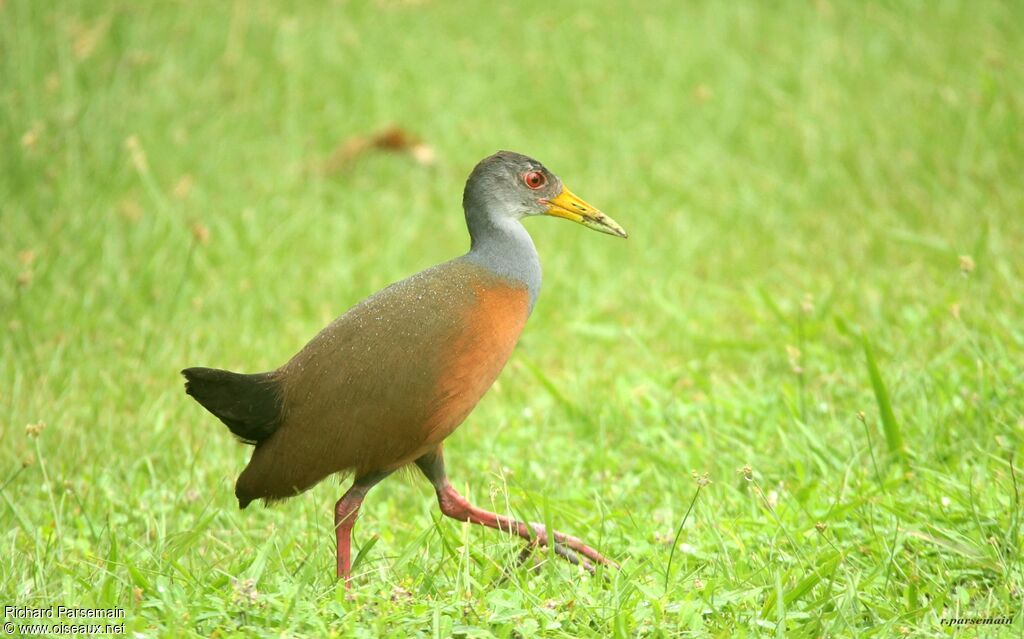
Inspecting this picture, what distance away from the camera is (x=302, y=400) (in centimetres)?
354

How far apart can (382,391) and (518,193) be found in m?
0.91

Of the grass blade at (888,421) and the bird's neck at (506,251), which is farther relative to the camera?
the grass blade at (888,421)

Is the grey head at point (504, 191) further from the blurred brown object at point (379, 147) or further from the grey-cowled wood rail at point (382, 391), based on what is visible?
the blurred brown object at point (379, 147)

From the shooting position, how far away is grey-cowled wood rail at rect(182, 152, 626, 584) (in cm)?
344

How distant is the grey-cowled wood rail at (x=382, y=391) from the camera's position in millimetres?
3443

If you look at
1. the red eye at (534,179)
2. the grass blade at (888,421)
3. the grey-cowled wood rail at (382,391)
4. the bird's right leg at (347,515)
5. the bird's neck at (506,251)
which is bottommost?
the grass blade at (888,421)

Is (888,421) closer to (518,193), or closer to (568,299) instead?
(518,193)

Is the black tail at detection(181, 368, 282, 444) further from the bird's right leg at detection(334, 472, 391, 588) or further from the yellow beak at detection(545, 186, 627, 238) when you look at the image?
the yellow beak at detection(545, 186, 627, 238)

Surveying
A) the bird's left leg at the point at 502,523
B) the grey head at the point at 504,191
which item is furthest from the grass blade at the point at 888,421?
the grey head at the point at 504,191

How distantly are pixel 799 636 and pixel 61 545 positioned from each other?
7.37ft

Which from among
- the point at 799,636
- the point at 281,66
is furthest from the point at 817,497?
the point at 281,66

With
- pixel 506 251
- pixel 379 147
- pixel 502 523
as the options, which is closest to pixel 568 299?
pixel 379 147

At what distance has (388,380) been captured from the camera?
11.3ft

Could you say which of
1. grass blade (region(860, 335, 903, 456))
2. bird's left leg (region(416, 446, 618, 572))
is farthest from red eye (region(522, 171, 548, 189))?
grass blade (region(860, 335, 903, 456))
